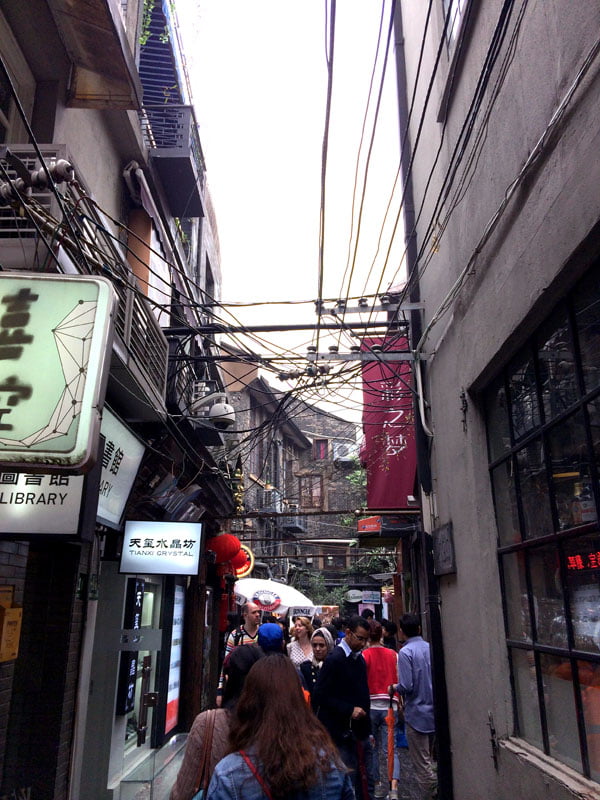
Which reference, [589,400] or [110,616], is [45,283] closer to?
[589,400]

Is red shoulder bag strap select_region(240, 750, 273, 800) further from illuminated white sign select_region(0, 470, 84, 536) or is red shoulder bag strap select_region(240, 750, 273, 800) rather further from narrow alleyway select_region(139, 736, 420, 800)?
narrow alleyway select_region(139, 736, 420, 800)

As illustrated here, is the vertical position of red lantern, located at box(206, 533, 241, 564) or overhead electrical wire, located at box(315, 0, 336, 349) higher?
overhead electrical wire, located at box(315, 0, 336, 349)

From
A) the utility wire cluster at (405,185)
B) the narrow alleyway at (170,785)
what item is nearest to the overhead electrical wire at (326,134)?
the utility wire cluster at (405,185)

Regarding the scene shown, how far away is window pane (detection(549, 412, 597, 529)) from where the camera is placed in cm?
344

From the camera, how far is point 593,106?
309 cm

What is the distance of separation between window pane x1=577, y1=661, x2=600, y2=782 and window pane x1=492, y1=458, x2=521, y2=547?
1.15 m

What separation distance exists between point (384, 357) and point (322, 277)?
1426 mm

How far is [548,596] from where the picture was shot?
13.0ft

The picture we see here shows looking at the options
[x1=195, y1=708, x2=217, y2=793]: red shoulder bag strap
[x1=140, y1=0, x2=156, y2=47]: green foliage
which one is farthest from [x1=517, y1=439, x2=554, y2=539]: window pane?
[x1=140, y1=0, x2=156, y2=47]: green foliage

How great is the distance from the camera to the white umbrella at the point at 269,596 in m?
17.5

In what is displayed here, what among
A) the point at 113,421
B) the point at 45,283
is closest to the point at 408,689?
the point at 113,421

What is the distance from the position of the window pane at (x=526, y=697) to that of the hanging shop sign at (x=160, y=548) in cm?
489

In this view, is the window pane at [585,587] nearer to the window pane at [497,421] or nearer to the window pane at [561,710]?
the window pane at [561,710]

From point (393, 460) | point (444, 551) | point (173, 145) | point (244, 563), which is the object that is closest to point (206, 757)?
point (444, 551)
